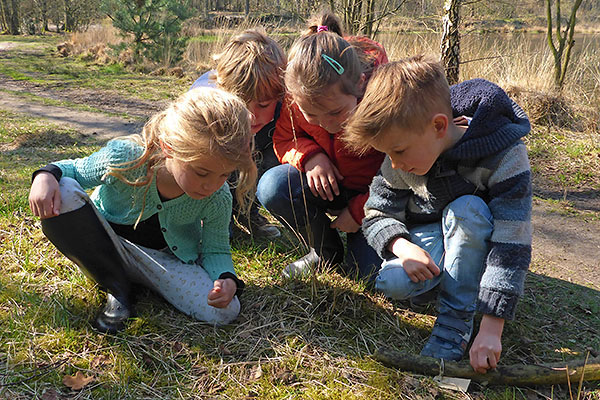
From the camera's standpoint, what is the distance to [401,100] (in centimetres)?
177

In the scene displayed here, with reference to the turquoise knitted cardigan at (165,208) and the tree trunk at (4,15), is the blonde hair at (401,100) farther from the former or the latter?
the tree trunk at (4,15)

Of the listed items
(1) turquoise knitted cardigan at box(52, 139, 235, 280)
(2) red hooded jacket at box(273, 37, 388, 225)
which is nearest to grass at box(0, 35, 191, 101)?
(2) red hooded jacket at box(273, 37, 388, 225)

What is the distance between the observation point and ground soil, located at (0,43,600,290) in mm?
2779

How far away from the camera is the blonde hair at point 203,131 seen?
73.4 inches

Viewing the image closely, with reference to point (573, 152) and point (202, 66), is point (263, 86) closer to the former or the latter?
point (573, 152)

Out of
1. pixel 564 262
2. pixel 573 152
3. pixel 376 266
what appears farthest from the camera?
pixel 573 152

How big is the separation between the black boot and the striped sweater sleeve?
1407 millimetres

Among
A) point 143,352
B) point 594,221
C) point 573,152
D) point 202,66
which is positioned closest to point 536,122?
point 573,152

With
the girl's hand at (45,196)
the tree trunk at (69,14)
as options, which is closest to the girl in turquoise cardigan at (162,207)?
the girl's hand at (45,196)

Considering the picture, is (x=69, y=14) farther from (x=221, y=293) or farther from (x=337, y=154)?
(x=221, y=293)

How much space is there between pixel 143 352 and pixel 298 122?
1.27m

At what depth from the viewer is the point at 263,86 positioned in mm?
2494

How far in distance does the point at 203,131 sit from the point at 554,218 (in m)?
2.58

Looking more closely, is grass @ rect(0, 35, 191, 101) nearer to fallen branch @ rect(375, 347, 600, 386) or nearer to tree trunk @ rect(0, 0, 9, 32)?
fallen branch @ rect(375, 347, 600, 386)
